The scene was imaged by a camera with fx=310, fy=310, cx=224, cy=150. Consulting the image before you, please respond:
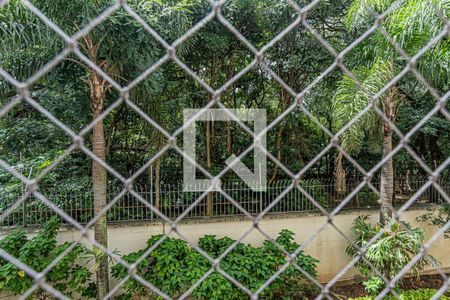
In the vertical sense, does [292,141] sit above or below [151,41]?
below

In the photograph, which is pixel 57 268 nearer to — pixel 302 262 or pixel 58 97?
pixel 58 97

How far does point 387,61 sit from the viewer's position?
312 centimetres

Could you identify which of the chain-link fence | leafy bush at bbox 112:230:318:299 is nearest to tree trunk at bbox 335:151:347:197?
the chain-link fence

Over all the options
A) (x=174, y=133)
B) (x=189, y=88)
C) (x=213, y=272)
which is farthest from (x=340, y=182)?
(x=174, y=133)

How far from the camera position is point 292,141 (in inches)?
230

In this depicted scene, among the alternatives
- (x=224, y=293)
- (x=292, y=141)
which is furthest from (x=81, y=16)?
(x=292, y=141)

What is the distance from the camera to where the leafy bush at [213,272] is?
3.17m

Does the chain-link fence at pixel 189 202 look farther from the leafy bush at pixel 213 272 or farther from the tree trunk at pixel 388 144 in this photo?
the leafy bush at pixel 213 272

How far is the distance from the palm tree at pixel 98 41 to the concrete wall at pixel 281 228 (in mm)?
757

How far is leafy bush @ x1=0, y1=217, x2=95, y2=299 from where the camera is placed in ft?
9.48

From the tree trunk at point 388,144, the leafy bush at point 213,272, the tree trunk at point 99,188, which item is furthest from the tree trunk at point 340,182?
A: the tree trunk at point 99,188

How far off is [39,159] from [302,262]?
140 inches

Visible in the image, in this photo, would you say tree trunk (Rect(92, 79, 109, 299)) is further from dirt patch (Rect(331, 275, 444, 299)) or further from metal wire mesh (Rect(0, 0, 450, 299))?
dirt patch (Rect(331, 275, 444, 299))

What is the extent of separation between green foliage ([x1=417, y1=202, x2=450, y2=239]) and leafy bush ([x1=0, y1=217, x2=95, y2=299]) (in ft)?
15.7
